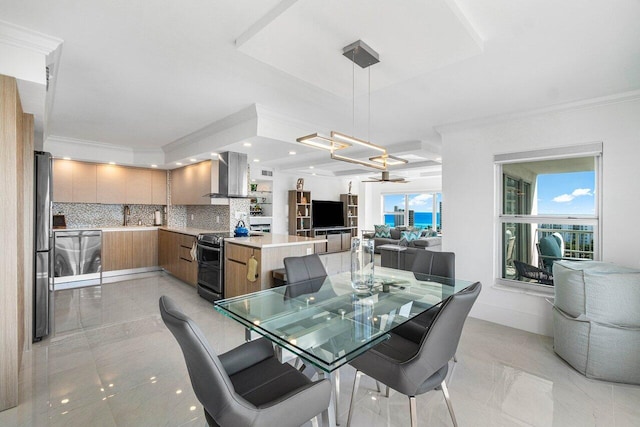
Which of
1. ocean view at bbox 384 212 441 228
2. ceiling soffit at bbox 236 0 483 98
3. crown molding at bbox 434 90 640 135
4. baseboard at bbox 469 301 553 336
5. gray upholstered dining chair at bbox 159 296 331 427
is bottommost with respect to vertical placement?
baseboard at bbox 469 301 553 336

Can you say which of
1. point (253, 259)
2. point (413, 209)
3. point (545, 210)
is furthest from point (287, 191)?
point (545, 210)

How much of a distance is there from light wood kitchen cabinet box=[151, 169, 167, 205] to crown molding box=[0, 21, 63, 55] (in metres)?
4.42

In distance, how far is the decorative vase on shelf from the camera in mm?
2389

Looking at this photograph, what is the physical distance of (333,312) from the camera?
185 centimetres

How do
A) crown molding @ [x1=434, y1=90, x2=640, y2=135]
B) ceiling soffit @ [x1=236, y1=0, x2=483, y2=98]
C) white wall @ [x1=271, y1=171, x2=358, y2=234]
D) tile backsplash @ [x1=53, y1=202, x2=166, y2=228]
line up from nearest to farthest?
ceiling soffit @ [x1=236, y1=0, x2=483, y2=98] < crown molding @ [x1=434, y1=90, x2=640, y2=135] < tile backsplash @ [x1=53, y1=202, x2=166, y2=228] < white wall @ [x1=271, y1=171, x2=358, y2=234]

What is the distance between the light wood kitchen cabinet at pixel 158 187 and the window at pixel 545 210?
20.2ft

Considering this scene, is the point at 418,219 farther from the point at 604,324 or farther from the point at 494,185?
the point at 604,324

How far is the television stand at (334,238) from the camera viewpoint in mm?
8992

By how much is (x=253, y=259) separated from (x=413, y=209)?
8160 mm

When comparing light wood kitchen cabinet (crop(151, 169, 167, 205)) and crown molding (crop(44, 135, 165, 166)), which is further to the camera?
light wood kitchen cabinet (crop(151, 169, 167, 205))

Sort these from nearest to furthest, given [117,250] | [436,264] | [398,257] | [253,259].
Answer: [436,264] < [253,259] < [117,250] < [398,257]

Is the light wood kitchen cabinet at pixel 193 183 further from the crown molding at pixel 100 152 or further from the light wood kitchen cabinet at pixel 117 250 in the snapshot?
the light wood kitchen cabinet at pixel 117 250

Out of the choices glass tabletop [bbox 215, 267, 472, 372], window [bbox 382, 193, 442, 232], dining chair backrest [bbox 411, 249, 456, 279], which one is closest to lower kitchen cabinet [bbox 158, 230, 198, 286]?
glass tabletop [bbox 215, 267, 472, 372]

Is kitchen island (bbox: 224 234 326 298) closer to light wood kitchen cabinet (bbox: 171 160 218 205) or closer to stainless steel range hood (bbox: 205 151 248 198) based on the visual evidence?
stainless steel range hood (bbox: 205 151 248 198)
